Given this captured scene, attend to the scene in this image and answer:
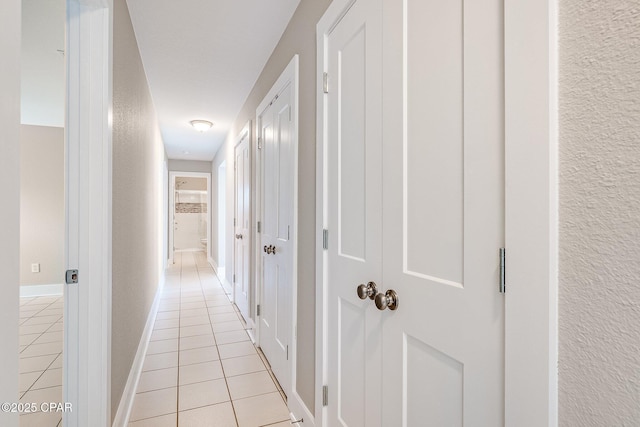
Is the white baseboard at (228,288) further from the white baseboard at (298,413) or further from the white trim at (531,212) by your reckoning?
the white trim at (531,212)

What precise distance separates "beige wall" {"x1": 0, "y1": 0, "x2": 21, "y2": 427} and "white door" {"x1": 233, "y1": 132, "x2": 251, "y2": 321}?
2540mm

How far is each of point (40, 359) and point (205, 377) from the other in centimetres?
149

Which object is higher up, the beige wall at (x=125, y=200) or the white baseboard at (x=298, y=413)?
the beige wall at (x=125, y=200)

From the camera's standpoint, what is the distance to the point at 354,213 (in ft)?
4.08

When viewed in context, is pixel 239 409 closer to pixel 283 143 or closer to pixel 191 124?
pixel 283 143

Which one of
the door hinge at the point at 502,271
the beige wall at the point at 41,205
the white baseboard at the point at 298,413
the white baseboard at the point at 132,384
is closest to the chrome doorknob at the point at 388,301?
the door hinge at the point at 502,271

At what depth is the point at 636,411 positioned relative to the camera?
45cm

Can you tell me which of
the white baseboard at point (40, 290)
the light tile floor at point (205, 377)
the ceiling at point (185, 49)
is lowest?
the light tile floor at point (205, 377)

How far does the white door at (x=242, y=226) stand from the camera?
3.30 m

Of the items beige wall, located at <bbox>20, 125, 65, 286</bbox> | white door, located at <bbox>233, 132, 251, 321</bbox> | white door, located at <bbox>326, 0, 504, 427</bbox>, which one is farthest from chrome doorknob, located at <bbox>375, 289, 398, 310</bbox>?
beige wall, located at <bbox>20, 125, 65, 286</bbox>

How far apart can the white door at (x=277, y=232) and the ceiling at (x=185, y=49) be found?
47 centimetres

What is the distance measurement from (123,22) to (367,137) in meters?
1.66

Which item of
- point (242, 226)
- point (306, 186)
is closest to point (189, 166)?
point (242, 226)

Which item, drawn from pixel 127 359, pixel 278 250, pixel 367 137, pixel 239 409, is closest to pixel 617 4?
pixel 367 137
